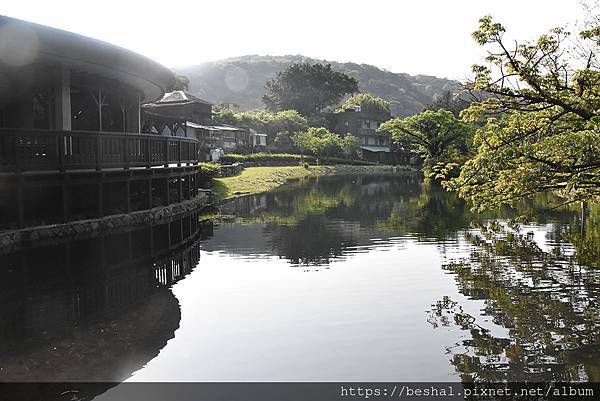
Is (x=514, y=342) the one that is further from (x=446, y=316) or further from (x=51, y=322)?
(x=51, y=322)

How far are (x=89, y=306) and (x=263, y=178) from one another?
3933 cm

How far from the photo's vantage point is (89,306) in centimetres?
1038

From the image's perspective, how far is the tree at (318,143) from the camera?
81.8m

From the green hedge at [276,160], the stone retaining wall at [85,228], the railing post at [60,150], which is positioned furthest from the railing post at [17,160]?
the green hedge at [276,160]

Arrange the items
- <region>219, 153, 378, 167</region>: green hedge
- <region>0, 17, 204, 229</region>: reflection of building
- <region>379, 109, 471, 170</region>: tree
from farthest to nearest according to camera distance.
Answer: <region>379, 109, 471, 170</region>: tree
<region>219, 153, 378, 167</region>: green hedge
<region>0, 17, 204, 229</region>: reflection of building

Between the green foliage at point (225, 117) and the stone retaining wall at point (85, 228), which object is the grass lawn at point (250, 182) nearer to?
the stone retaining wall at point (85, 228)

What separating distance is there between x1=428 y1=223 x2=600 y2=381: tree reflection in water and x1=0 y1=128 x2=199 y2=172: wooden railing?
11.1 metres

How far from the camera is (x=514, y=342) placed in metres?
8.26

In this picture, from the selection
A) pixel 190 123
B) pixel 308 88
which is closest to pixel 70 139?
pixel 190 123

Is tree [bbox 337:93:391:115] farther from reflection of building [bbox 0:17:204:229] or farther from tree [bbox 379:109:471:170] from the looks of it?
reflection of building [bbox 0:17:204:229]

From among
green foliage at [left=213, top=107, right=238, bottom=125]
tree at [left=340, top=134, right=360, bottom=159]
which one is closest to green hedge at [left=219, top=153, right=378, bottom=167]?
tree at [left=340, top=134, right=360, bottom=159]

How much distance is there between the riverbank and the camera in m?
38.0

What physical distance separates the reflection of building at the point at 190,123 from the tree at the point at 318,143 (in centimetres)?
709

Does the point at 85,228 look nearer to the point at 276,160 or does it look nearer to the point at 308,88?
the point at 276,160
